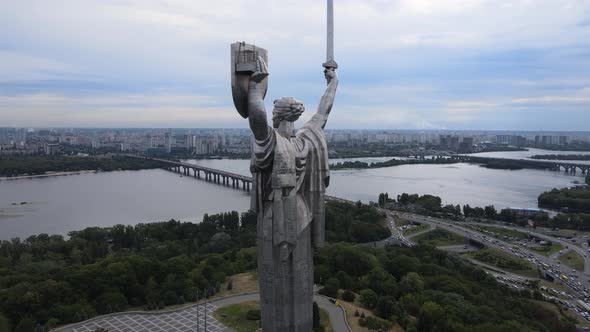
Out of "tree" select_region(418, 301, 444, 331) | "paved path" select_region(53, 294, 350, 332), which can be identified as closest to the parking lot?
"paved path" select_region(53, 294, 350, 332)

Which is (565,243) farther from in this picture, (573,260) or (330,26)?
(330,26)

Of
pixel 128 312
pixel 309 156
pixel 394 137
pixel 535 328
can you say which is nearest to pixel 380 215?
pixel 535 328

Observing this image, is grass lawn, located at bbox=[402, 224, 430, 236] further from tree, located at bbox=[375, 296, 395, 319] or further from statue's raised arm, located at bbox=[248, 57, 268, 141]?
statue's raised arm, located at bbox=[248, 57, 268, 141]

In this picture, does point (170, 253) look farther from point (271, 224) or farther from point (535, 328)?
point (271, 224)

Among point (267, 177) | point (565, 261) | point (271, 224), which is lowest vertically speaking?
point (565, 261)

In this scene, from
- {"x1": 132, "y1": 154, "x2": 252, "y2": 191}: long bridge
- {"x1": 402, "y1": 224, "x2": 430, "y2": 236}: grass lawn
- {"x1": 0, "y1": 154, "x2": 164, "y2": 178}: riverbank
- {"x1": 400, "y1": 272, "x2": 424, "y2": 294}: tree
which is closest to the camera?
{"x1": 400, "y1": 272, "x2": 424, "y2": 294}: tree
